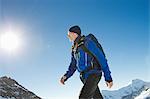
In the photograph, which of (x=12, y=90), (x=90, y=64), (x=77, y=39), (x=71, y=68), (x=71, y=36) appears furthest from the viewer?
(x=12, y=90)

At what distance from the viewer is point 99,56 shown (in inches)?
288

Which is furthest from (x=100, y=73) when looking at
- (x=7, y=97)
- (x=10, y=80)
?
(x=10, y=80)

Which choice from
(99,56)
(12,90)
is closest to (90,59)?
(99,56)

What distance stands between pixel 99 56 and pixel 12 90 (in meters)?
30.9

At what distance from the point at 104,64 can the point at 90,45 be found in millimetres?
584

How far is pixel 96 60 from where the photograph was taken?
7305 millimetres

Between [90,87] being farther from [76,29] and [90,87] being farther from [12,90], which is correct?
[12,90]

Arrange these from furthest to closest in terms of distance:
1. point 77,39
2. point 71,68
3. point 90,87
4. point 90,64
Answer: point 71,68 < point 77,39 < point 90,64 < point 90,87

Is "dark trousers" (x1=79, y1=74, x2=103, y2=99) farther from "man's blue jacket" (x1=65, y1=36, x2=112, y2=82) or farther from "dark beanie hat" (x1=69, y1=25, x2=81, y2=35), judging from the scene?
"dark beanie hat" (x1=69, y1=25, x2=81, y2=35)

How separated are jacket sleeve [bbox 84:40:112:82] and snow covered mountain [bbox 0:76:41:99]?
2443cm

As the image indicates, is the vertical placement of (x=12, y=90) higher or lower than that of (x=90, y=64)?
lower

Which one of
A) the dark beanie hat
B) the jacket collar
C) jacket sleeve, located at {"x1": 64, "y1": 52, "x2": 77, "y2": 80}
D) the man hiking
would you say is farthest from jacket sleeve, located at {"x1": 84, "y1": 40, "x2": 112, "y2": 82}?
jacket sleeve, located at {"x1": 64, "y1": 52, "x2": 77, "y2": 80}

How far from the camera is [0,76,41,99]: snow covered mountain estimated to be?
32.4m

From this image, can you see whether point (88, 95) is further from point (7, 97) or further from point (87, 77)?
point (7, 97)
